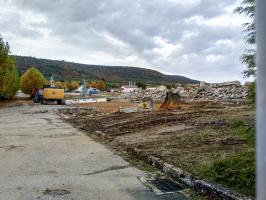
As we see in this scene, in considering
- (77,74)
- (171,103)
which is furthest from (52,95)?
(77,74)

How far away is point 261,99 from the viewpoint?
80.1 inches

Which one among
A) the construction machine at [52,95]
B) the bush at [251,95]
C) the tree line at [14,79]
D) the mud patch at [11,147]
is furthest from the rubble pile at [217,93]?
the bush at [251,95]

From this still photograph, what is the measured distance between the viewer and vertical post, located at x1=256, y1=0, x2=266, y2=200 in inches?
78.2

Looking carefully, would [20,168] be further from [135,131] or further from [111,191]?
[135,131]

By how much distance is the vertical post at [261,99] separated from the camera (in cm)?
199

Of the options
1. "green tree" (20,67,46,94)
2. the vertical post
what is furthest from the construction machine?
the vertical post

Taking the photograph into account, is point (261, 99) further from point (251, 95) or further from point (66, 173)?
point (66, 173)

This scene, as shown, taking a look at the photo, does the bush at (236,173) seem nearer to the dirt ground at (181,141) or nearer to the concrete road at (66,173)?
the dirt ground at (181,141)

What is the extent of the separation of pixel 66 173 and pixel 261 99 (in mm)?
7243

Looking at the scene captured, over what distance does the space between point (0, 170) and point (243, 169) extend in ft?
16.7

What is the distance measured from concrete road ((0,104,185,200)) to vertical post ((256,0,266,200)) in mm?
4908

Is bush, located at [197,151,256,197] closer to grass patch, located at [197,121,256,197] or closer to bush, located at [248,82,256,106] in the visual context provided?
grass patch, located at [197,121,256,197]

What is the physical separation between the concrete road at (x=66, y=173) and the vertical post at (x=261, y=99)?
491 centimetres

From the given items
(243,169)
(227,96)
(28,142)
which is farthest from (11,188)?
(227,96)
